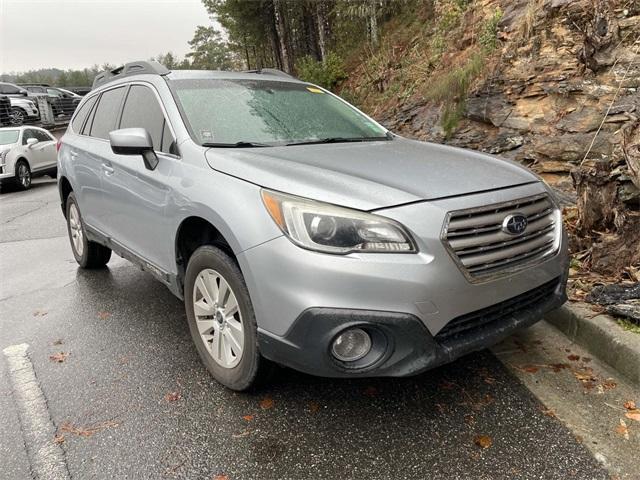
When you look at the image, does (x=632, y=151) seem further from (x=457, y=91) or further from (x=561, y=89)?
(x=457, y=91)

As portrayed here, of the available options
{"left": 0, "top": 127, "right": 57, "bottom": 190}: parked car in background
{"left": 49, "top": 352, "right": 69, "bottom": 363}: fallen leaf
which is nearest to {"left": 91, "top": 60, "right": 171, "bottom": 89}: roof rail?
{"left": 49, "top": 352, "right": 69, "bottom": 363}: fallen leaf

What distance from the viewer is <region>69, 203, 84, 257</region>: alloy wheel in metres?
5.29

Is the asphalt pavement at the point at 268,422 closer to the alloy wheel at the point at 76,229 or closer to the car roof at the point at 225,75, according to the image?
the alloy wheel at the point at 76,229

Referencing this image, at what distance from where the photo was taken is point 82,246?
535cm

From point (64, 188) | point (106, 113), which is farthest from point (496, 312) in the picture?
point (64, 188)

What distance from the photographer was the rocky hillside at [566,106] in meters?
3.99

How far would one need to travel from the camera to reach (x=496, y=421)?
8.36ft

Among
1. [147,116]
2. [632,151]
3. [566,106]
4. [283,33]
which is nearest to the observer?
[147,116]

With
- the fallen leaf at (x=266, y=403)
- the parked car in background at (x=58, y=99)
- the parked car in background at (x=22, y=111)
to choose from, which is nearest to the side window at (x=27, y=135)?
the parked car in background at (x=22, y=111)

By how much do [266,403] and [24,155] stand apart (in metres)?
13.7

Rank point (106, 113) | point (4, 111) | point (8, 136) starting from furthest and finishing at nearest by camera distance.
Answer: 1. point (4, 111)
2. point (8, 136)
3. point (106, 113)

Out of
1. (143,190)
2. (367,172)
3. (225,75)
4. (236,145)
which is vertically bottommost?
(143,190)

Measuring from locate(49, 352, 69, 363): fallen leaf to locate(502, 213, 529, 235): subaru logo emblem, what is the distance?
2952 millimetres

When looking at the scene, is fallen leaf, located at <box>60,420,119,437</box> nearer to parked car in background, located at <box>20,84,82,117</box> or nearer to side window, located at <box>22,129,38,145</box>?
side window, located at <box>22,129,38,145</box>
